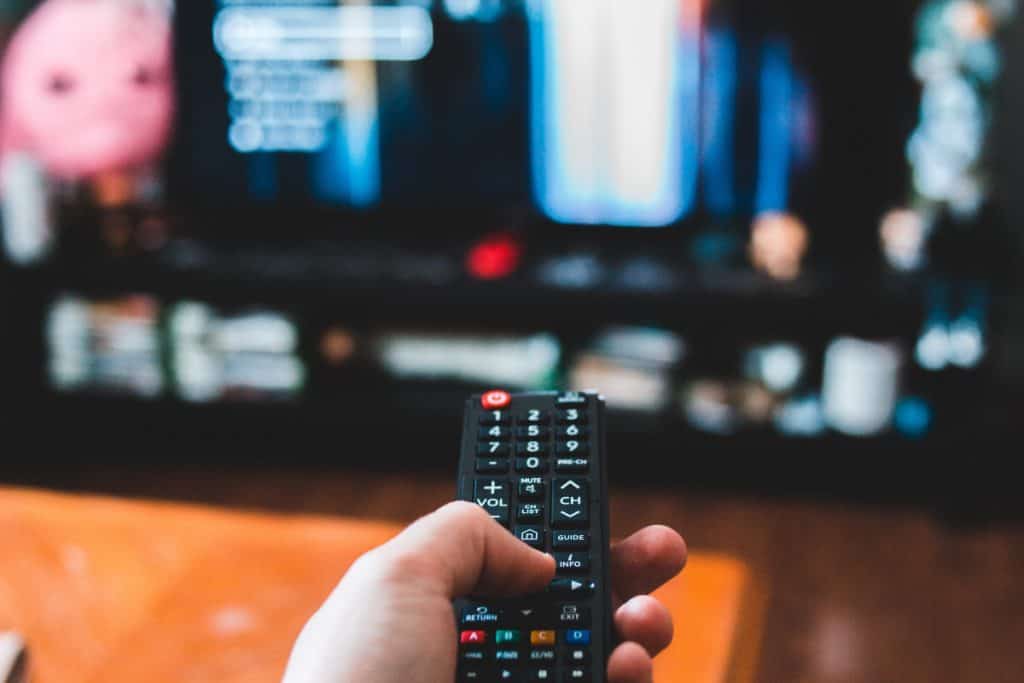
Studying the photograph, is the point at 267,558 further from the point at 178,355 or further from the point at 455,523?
the point at 178,355

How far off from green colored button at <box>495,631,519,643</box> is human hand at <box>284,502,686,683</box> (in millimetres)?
25

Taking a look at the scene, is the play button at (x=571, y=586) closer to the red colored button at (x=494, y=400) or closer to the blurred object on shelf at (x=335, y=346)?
the red colored button at (x=494, y=400)

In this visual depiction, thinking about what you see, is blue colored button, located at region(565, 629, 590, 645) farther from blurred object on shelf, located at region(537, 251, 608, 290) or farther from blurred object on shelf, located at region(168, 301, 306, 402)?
blurred object on shelf, located at region(168, 301, 306, 402)

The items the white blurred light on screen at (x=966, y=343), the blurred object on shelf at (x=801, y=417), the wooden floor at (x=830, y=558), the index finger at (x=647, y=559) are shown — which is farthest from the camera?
the blurred object on shelf at (x=801, y=417)

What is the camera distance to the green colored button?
2.03 feet

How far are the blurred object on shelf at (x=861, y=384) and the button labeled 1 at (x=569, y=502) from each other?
1369 mm

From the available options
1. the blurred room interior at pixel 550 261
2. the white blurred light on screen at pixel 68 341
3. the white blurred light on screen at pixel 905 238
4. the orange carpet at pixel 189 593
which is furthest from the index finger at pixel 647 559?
the white blurred light on screen at pixel 68 341

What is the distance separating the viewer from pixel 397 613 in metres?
0.59

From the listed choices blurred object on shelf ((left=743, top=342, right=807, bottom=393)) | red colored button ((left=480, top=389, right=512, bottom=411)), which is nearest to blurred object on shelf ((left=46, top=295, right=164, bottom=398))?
blurred object on shelf ((left=743, top=342, right=807, bottom=393))

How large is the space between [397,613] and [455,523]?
2.4 inches

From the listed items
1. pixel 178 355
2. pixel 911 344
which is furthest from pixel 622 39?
pixel 178 355

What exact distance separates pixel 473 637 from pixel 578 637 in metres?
0.06

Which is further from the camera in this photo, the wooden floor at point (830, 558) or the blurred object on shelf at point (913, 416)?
the blurred object on shelf at point (913, 416)

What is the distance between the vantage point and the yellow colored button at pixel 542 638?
0.62 meters
